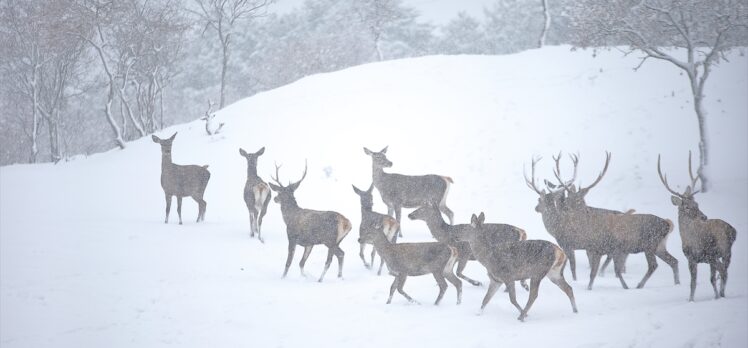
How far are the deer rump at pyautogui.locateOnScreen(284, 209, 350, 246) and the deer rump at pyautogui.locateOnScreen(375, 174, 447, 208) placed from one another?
4.07 metres

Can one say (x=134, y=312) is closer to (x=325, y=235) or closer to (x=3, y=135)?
(x=325, y=235)

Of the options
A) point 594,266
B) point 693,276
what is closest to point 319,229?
point 594,266

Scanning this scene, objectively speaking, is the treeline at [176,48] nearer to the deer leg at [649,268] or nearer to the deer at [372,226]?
the deer at [372,226]

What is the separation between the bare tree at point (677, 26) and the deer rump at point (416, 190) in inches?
297

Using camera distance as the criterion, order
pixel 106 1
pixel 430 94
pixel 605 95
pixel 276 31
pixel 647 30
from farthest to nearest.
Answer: pixel 276 31 → pixel 106 1 → pixel 430 94 → pixel 605 95 → pixel 647 30

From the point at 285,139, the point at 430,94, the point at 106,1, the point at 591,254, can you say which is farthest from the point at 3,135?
the point at 591,254

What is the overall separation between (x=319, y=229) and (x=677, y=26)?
13.3 metres

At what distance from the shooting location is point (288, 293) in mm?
10109

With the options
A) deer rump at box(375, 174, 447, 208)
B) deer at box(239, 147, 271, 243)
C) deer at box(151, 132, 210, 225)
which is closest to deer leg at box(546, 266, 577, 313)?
deer rump at box(375, 174, 447, 208)

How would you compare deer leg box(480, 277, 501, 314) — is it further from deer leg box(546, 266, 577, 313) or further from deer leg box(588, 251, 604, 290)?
deer leg box(588, 251, 604, 290)

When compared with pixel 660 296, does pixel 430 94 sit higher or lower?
higher

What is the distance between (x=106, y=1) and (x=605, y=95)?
2455 centimetres

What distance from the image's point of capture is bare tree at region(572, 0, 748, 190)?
690 inches

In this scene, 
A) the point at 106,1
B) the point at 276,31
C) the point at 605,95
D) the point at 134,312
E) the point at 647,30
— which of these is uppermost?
the point at 276,31
